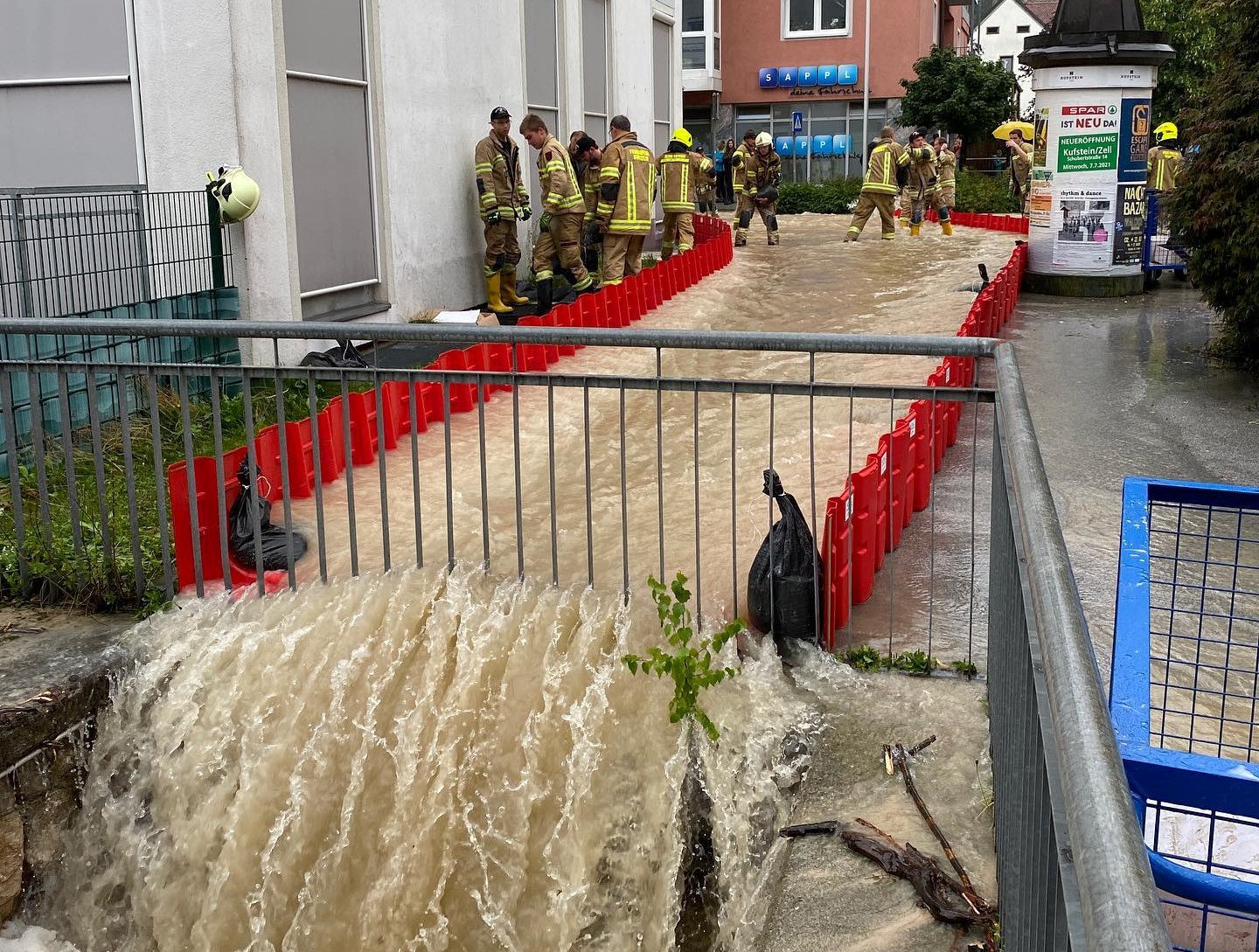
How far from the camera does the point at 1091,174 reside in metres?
16.2

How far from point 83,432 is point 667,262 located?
9698mm

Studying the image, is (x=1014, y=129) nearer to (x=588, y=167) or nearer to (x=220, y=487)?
(x=588, y=167)

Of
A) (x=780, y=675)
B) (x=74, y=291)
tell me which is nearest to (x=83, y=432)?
(x=74, y=291)

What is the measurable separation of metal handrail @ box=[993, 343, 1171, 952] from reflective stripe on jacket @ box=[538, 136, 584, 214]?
13.4m

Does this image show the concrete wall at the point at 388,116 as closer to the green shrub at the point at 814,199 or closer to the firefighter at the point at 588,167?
the firefighter at the point at 588,167

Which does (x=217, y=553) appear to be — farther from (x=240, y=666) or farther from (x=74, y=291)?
(x=74, y=291)

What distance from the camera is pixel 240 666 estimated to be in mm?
5641

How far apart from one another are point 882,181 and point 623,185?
8.44m

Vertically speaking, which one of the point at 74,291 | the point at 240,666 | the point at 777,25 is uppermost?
the point at 777,25

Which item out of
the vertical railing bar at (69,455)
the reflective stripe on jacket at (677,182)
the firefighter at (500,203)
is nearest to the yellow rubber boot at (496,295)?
the firefighter at (500,203)

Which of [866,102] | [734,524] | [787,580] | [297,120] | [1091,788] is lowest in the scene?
[787,580]

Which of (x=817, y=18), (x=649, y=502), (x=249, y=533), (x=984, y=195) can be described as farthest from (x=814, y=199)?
(x=249, y=533)

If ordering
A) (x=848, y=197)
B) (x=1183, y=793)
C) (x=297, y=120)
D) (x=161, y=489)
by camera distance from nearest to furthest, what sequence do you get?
(x=1183, y=793) → (x=161, y=489) → (x=297, y=120) → (x=848, y=197)

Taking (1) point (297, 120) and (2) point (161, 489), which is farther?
(1) point (297, 120)
